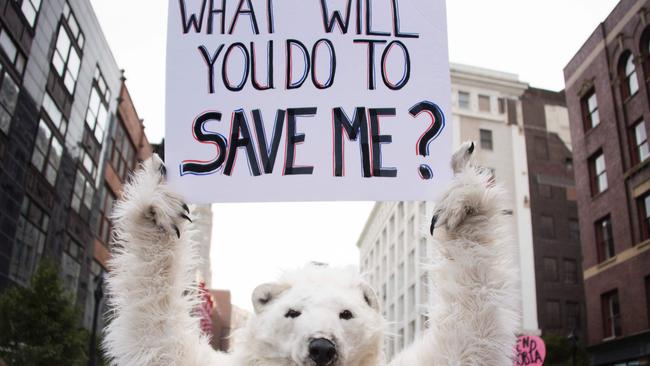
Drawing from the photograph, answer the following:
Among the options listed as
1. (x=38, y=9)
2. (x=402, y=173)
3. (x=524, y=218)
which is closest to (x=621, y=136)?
(x=524, y=218)

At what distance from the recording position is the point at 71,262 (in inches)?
835

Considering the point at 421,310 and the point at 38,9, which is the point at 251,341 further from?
the point at 38,9

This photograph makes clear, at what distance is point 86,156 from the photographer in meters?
22.0

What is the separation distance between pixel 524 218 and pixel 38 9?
28.3 m

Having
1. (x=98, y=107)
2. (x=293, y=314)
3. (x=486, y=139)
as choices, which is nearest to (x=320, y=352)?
(x=293, y=314)

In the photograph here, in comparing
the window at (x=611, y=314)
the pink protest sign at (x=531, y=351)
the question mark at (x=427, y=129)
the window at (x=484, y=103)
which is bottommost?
the pink protest sign at (x=531, y=351)

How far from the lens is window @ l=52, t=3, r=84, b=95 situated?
18.3m

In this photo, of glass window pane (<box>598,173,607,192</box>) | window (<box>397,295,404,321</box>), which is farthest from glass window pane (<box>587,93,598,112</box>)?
window (<box>397,295,404,321</box>)

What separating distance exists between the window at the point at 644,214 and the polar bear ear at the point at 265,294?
1968cm

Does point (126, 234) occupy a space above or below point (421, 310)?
above

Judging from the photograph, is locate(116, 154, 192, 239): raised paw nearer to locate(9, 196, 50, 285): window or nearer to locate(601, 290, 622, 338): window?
locate(9, 196, 50, 285): window

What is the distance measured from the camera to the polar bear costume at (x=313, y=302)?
214 centimetres

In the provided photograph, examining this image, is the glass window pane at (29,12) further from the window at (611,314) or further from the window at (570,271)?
the window at (570,271)

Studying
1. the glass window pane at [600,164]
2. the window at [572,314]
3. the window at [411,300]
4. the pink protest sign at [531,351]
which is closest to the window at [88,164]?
the pink protest sign at [531,351]
